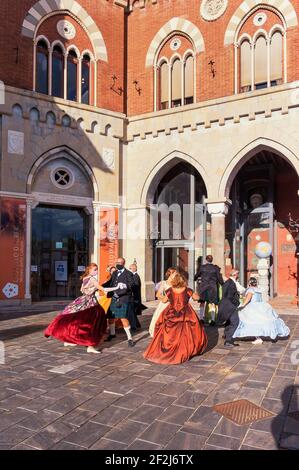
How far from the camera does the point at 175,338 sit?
6.71 m

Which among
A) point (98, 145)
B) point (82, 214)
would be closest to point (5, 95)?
point (98, 145)

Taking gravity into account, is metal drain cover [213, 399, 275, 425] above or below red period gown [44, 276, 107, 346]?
below

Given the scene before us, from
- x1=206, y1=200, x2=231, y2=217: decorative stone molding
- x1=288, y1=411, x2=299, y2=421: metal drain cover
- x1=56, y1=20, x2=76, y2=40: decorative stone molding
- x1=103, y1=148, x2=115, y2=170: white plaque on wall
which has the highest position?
x1=56, y1=20, x2=76, y2=40: decorative stone molding

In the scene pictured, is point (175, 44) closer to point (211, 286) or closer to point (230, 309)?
point (211, 286)

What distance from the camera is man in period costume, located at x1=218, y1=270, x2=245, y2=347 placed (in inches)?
316

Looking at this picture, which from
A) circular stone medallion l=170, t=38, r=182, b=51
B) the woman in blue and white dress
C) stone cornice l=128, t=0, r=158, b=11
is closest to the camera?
the woman in blue and white dress

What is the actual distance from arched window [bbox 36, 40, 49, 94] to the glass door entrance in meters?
4.34

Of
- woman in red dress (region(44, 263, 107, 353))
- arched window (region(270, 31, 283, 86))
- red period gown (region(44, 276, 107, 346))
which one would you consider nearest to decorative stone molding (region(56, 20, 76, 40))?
arched window (region(270, 31, 283, 86))

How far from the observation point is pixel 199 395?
512 cm

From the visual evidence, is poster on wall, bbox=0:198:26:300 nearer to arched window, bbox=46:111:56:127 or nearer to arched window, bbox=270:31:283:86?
arched window, bbox=46:111:56:127

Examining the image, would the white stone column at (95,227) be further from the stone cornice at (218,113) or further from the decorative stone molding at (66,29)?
the decorative stone molding at (66,29)

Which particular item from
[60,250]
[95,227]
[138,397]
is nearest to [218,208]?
[95,227]

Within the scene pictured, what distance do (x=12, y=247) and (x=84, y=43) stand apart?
8.28m
